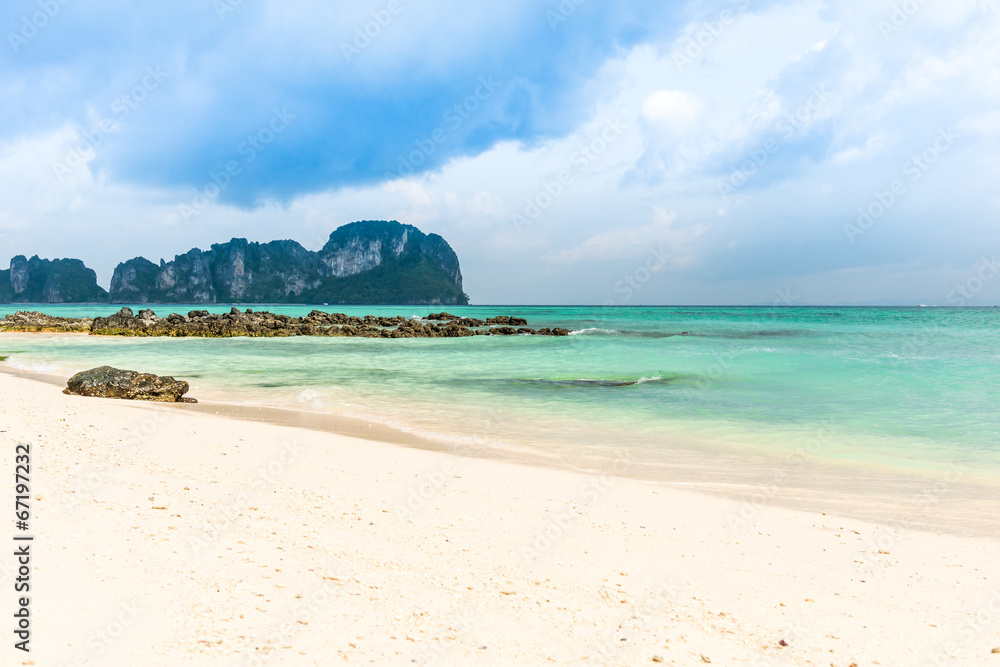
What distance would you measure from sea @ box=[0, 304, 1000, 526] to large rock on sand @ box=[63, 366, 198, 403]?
0.88 metres

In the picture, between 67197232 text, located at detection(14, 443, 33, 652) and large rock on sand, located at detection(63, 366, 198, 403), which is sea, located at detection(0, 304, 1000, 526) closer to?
large rock on sand, located at detection(63, 366, 198, 403)

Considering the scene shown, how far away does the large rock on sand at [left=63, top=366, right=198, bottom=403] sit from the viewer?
43.3 ft

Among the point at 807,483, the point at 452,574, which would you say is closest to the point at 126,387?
the point at 452,574

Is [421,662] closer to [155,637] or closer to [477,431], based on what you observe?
[155,637]

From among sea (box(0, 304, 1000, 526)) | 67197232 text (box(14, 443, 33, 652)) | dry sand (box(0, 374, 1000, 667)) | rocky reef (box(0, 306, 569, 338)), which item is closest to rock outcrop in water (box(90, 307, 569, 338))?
rocky reef (box(0, 306, 569, 338))

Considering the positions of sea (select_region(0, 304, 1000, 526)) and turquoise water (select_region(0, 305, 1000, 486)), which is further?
turquoise water (select_region(0, 305, 1000, 486))

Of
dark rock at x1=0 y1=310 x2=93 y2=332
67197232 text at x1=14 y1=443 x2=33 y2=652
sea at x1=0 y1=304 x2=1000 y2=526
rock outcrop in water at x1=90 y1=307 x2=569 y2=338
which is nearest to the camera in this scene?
67197232 text at x1=14 y1=443 x2=33 y2=652

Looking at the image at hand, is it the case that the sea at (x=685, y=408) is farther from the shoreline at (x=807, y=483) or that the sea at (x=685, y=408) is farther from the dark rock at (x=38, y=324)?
the dark rock at (x=38, y=324)

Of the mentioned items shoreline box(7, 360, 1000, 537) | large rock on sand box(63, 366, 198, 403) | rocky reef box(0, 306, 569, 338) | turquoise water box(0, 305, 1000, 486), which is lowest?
shoreline box(7, 360, 1000, 537)

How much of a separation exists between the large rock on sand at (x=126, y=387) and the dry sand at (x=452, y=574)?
675 centimetres

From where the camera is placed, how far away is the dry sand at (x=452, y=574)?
126 inches

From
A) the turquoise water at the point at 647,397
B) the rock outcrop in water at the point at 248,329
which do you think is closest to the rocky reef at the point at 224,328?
the rock outcrop in water at the point at 248,329

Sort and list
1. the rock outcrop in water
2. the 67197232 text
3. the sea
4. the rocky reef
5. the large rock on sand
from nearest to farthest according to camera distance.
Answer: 1. the 67197232 text
2. the sea
3. the large rock on sand
4. the rock outcrop in water
5. the rocky reef

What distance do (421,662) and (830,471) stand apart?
769cm
